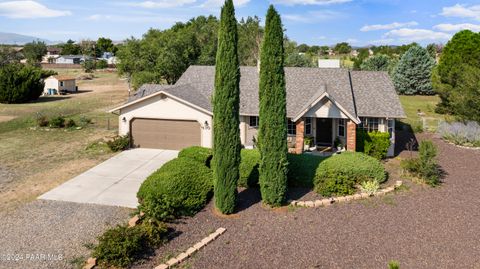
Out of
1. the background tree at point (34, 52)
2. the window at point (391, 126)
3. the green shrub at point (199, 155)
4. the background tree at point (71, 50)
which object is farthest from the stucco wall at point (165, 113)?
the background tree at point (71, 50)

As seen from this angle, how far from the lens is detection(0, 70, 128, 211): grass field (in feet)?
55.5

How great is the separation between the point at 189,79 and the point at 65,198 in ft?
46.8

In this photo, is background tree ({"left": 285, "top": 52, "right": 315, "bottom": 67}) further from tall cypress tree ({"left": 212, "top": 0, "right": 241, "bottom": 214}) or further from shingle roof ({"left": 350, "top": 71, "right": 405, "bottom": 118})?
tall cypress tree ({"left": 212, "top": 0, "right": 241, "bottom": 214})

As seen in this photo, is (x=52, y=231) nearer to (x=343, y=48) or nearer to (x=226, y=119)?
(x=226, y=119)

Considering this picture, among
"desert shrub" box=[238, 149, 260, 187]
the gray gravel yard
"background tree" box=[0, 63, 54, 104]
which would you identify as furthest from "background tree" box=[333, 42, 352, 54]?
the gray gravel yard

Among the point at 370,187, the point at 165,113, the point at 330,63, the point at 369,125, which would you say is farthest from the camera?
the point at 330,63


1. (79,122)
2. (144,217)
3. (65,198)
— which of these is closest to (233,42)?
(144,217)

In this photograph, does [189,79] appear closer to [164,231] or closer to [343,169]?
[343,169]

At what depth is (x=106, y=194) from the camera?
15766mm

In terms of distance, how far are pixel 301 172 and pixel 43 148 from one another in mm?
16510

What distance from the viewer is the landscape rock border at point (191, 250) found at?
10.3m

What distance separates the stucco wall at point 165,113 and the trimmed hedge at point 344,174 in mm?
8758

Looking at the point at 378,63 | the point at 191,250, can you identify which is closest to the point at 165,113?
the point at 191,250

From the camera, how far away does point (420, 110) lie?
38.4 m
